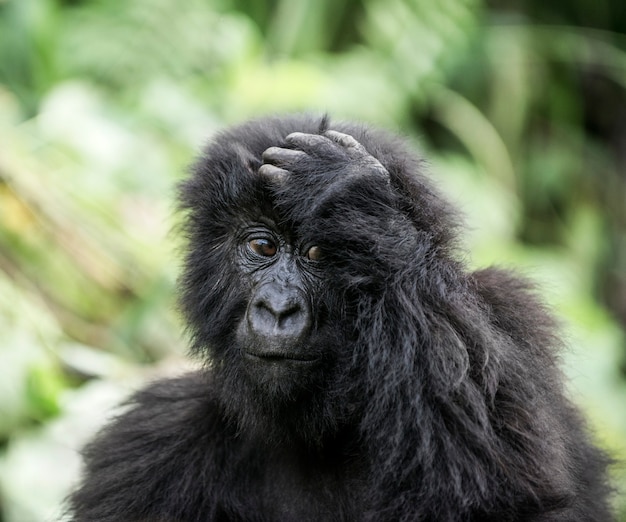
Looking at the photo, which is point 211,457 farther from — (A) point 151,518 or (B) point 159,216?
(B) point 159,216

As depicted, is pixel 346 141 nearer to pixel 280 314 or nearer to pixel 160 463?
pixel 280 314

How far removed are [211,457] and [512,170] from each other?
604 cm

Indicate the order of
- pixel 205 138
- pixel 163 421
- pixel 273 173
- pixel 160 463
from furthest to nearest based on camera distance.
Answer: pixel 205 138 < pixel 163 421 < pixel 160 463 < pixel 273 173

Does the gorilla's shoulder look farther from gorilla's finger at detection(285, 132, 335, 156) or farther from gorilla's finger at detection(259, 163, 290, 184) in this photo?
gorilla's finger at detection(285, 132, 335, 156)

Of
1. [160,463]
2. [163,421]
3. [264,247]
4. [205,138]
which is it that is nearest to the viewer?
[264,247]

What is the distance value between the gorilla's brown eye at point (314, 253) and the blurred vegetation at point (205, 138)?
4.13ft

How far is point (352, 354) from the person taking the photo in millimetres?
2814

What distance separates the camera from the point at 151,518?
128 inches

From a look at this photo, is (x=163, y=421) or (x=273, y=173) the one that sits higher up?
(x=273, y=173)

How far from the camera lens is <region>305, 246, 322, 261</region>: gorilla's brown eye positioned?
9.37 ft

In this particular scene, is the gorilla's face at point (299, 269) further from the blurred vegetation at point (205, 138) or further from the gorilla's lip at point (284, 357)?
the blurred vegetation at point (205, 138)

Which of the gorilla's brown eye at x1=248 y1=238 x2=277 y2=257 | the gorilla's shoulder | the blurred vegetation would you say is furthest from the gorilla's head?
the blurred vegetation

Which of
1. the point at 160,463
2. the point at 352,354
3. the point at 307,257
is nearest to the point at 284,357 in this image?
the point at 352,354

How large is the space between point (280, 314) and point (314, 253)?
239 mm
